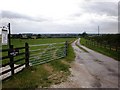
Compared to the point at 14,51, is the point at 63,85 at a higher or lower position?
lower

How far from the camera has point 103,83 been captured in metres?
8.92

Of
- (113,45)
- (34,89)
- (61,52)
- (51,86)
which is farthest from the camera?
(113,45)

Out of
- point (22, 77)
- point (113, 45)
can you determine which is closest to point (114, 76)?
point (22, 77)

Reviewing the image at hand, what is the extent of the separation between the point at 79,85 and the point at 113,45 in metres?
20.0

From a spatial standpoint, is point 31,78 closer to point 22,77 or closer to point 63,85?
point 22,77

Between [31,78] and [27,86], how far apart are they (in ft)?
4.62

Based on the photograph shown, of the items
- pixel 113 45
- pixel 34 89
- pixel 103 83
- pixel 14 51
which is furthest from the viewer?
pixel 113 45

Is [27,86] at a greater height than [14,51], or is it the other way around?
[14,51]

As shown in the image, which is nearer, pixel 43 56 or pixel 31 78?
pixel 31 78

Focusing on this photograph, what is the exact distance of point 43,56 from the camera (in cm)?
1689

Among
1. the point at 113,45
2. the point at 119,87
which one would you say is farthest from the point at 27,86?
the point at 113,45

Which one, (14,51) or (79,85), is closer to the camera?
(79,85)

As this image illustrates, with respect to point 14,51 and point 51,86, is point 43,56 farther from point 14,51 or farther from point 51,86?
point 51,86

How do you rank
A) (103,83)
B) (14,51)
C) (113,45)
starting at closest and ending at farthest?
(103,83) < (14,51) < (113,45)
